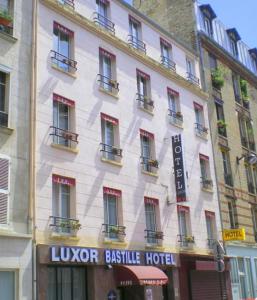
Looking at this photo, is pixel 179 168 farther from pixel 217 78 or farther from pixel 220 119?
pixel 217 78

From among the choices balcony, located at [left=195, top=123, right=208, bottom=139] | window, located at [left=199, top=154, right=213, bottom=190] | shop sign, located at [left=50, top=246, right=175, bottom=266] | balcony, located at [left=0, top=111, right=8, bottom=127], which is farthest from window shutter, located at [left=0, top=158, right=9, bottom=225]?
balcony, located at [left=195, top=123, right=208, bottom=139]

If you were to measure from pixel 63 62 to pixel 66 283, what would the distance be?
8.39m

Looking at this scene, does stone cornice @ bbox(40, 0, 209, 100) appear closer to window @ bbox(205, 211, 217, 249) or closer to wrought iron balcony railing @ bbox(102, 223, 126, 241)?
window @ bbox(205, 211, 217, 249)

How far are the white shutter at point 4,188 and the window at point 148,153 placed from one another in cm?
772

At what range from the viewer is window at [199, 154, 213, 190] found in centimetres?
2559

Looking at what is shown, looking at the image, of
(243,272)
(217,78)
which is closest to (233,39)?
(217,78)

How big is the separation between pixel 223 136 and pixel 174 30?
24.8 ft

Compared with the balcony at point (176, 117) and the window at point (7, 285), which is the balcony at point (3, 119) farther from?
the balcony at point (176, 117)

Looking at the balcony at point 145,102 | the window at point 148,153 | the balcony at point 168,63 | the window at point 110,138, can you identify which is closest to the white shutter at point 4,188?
the window at point 110,138

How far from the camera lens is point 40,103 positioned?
17.1 m

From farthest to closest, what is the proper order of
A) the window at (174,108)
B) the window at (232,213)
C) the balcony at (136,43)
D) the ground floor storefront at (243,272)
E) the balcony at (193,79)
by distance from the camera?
the window at (232,213)
the balcony at (193,79)
the ground floor storefront at (243,272)
the window at (174,108)
the balcony at (136,43)

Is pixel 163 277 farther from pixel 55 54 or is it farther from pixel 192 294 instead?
pixel 55 54

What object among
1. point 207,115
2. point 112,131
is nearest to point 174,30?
point 207,115

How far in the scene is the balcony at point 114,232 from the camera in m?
18.3
